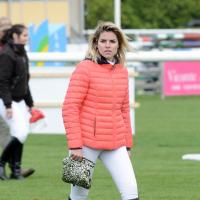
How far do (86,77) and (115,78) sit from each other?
27cm

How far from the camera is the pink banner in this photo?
3177 cm

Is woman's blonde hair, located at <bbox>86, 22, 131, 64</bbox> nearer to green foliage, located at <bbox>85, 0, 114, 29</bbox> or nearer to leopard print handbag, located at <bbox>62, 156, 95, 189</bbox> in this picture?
leopard print handbag, located at <bbox>62, 156, 95, 189</bbox>

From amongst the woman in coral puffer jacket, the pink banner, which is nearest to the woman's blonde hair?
the woman in coral puffer jacket

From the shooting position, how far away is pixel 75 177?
8852 millimetres

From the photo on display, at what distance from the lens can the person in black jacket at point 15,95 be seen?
41.9 feet

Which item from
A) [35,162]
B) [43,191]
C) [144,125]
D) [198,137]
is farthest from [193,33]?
[43,191]

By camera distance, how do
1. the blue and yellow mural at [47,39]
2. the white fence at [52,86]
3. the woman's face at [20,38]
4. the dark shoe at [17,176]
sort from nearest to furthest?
1. the woman's face at [20,38]
2. the dark shoe at [17,176]
3. the white fence at [52,86]
4. the blue and yellow mural at [47,39]

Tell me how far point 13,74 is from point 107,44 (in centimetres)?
398

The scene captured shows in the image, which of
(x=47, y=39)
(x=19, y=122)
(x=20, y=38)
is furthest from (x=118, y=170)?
(x=47, y=39)

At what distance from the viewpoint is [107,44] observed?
9.04 m

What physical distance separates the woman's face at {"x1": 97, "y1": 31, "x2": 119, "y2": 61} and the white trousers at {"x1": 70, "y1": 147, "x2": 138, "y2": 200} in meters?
0.79

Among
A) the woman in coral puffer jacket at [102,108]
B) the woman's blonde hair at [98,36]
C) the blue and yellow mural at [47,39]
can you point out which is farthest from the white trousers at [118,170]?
the blue and yellow mural at [47,39]

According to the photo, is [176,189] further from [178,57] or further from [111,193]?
[178,57]

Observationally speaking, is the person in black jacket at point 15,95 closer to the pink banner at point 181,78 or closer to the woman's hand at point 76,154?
the woman's hand at point 76,154
